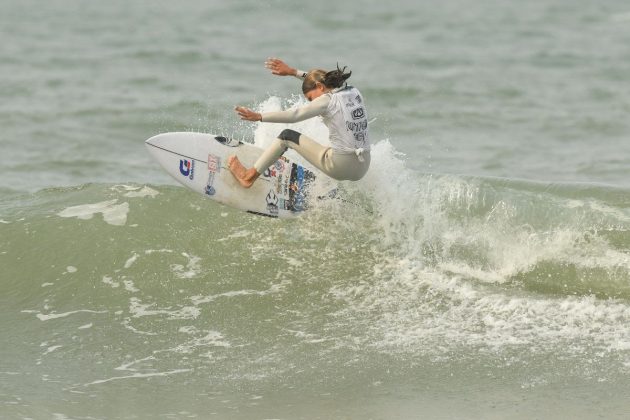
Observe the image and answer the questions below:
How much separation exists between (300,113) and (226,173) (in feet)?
5.04

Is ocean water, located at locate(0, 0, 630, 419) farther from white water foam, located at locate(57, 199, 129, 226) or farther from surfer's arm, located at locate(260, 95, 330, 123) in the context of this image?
surfer's arm, located at locate(260, 95, 330, 123)

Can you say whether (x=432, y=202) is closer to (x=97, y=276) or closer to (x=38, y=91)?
(x=97, y=276)

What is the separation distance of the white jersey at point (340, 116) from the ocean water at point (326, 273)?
1.20 metres

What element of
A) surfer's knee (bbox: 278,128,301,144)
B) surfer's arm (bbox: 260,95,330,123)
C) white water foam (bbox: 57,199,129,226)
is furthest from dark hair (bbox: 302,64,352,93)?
white water foam (bbox: 57,199,129,226)

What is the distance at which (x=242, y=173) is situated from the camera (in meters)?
10.3

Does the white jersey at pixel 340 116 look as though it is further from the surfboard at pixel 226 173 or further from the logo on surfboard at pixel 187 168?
the logo on surfboard at pixel 187 168

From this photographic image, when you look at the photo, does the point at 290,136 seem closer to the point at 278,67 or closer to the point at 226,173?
the point at 278,67

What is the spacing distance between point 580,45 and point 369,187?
1606 centimetres

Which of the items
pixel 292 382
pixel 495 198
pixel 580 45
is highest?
pixel 580 45

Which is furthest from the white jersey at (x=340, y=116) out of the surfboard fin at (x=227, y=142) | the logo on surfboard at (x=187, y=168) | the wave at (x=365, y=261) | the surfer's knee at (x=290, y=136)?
the logo on surfboard at (x=187, y=168)

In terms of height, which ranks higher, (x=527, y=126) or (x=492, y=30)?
(x=492, y=30)

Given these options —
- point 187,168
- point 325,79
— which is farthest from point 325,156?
point 187,168

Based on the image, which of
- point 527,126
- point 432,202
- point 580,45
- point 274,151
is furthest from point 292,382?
point 580,45

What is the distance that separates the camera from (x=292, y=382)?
25.5ft
